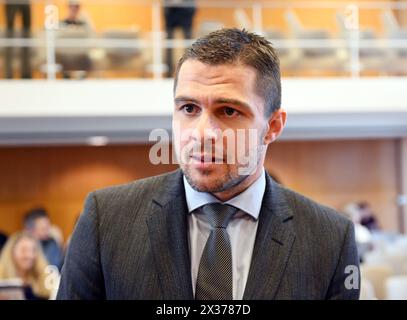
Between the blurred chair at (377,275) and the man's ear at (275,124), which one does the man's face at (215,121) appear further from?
the blurred chair at (377,275)

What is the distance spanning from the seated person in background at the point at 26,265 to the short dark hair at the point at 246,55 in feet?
8.52

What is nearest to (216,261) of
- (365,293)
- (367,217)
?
(365,293)

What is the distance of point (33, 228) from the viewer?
5781 mm

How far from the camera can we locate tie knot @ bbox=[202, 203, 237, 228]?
0.75 meters

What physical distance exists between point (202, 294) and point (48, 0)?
5.34 metres

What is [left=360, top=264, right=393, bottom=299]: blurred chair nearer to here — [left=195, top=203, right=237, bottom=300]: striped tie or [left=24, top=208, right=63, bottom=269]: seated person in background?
[left=195, top=203, right=237, bottom=300]: striped tie

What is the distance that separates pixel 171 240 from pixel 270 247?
10 centimetres

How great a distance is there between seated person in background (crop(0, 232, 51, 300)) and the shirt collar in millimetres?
2528

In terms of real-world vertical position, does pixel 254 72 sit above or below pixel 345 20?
below

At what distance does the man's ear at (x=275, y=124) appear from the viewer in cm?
76

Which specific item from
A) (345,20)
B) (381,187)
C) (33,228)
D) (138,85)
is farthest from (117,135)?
(381,187)

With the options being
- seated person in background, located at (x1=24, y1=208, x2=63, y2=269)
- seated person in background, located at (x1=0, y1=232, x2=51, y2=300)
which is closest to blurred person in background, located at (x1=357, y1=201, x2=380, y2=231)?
seated person in background, located at (x1=24, y1=208, x2=63, y2=269)
